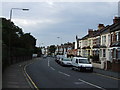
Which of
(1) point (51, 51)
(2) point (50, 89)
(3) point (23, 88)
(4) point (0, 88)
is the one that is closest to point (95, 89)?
(2) point (50, 89)

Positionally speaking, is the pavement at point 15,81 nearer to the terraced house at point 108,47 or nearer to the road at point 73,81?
the road at point 73,81

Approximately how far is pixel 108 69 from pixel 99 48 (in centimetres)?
1793

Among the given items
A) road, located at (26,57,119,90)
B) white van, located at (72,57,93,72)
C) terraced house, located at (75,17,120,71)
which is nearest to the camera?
road, located at (26,57,119,90)

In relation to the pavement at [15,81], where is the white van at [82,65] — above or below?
above

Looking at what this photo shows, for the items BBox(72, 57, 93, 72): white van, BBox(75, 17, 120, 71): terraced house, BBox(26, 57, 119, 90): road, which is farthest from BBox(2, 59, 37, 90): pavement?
BBox(75, 17, 120, 71): terraced house

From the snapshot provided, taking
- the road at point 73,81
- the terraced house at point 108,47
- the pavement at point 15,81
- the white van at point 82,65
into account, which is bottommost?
the road at point 73,81

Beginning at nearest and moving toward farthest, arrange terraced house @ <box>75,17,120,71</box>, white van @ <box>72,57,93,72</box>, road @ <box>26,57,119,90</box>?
road @ <box>26,57,119,90</box> < white van @ <box>72,57,93,72</box> < terraced house @ <box>75,17,120,71</box>

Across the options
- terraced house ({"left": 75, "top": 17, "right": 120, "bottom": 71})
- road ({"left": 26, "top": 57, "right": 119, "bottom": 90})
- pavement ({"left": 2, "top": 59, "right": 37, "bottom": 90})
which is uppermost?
terraced house ({"left": 75, "top": 17, "right": 120, "bottom": 71})

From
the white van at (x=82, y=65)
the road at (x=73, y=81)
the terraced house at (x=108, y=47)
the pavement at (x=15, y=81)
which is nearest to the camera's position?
the pavement at (x=15, y=81)

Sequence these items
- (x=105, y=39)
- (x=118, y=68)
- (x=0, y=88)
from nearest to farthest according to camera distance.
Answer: (x=0, y=88) < (x=118, y=68) < (x=105, y=39)

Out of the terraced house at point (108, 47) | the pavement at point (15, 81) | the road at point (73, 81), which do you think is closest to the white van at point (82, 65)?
the terraced house at point (108, 47)

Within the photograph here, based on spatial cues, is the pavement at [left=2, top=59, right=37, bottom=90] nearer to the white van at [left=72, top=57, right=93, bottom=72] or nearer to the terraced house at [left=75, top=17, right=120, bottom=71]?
the white van at [left=72, top=57, right=93, bottom=72]

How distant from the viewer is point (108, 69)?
31828 millimetres

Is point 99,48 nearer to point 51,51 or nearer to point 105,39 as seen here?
point 105,39
